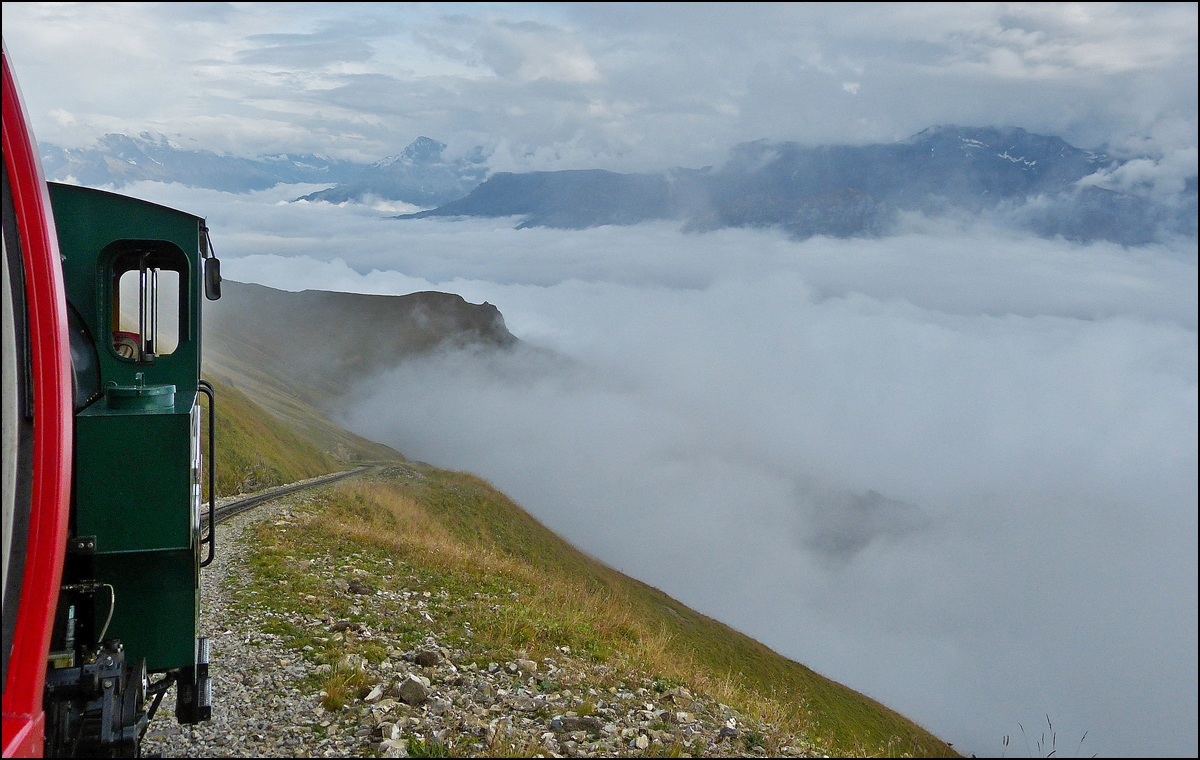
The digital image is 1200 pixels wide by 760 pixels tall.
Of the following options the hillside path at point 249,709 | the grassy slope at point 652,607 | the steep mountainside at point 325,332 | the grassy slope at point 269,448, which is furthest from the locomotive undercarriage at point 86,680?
the steep mountainside at point 325,332

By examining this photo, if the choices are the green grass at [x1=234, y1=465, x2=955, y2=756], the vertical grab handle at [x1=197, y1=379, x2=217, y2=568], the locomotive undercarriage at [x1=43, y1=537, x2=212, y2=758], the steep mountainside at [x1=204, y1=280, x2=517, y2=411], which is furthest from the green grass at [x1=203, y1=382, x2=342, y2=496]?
the steep mountainside at [x1=204, y1=280, x2=517, y2=411]

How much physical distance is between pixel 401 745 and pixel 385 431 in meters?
119

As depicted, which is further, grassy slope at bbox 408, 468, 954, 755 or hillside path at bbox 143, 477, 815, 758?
grassy slope at bbox 408, 468, 954, 755

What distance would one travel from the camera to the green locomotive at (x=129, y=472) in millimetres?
5262

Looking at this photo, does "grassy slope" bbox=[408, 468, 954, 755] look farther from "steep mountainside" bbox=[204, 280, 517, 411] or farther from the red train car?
"steep mountainside" bbox=[204, 280, 517, 411]

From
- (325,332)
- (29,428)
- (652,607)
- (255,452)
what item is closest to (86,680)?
(29,428)

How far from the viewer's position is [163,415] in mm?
5391

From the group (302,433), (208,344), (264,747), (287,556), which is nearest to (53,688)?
(264,747)

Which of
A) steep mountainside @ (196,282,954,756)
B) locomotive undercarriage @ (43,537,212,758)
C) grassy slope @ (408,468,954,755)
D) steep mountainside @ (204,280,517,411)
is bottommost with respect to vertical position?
grassy slope @ (408,468,954,755)

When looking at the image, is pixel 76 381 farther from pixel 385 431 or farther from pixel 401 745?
pixel 385 431

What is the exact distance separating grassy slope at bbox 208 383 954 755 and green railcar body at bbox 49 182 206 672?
500 cm

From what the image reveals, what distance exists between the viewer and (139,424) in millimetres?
5348

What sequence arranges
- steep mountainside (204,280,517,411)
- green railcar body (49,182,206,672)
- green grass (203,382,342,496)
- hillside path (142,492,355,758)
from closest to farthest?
1. green railcar body (49,182,206,672)
2. hillside path (142,492,355,758)
3. green grass (203,382,342,496)
4. steep mountainside (204,280,517,411)

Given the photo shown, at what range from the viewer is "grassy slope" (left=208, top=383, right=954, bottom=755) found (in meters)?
11.0
